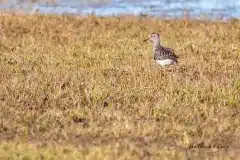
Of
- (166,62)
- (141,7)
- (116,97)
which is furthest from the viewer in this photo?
(141,7)

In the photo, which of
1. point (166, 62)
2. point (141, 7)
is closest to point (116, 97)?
point (166, 62)

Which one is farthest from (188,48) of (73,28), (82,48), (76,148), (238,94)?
(76,148)

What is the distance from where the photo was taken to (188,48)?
15484 mm

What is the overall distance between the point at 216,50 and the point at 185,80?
3.55 metres

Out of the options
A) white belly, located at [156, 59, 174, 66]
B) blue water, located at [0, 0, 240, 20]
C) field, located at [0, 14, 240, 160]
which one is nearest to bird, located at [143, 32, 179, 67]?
white belly, located at [156, 59, 174, 66]

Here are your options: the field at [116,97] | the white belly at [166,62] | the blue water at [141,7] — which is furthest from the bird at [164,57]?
the blue water at [141,7]

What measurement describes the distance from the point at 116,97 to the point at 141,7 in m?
12.2

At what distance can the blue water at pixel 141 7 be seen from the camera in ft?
68.6

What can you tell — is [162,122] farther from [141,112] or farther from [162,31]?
[162,31]

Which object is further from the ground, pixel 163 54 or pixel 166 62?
pixel 163 54

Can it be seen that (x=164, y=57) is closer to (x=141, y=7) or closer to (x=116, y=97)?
(x=116, y=97)

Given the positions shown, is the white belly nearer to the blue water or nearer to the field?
the field

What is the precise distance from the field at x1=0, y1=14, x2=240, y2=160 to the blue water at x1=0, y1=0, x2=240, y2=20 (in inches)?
144

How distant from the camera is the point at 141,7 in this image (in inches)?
887
